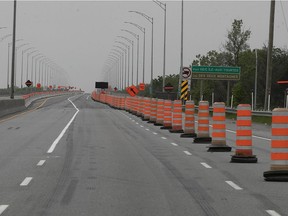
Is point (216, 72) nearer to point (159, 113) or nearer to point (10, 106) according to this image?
point (10, 106)

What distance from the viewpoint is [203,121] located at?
20.6m

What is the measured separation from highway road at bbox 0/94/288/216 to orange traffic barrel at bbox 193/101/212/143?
160 cm

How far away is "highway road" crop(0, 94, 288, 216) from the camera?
A: 29.3 feet

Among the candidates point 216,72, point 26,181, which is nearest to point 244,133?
point 26,181

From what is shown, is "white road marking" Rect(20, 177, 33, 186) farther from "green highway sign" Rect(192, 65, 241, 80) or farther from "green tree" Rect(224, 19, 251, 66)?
"green tree" Rect(224, 19, 251, 66)

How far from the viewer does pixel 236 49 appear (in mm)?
102562

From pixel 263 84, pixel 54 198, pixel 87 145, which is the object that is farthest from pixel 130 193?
pixel 263 84

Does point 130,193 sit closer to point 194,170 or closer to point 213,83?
point 194,170

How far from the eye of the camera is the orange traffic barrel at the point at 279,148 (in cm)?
1183

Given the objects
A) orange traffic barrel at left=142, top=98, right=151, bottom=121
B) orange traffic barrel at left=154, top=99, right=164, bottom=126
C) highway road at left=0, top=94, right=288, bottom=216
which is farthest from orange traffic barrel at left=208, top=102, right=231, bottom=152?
orange traffic barrel at left=142, top=98, right=151, bottom=121

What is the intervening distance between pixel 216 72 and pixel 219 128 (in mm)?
35772

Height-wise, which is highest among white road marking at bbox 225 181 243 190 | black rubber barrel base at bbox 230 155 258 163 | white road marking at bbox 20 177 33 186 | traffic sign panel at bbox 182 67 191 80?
traffic sign panel at bbox 182 67 191 80

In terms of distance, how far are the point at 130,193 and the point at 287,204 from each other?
2.46 metres

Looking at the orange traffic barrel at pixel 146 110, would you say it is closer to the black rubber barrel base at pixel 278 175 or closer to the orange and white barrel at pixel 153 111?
the orange and white barrel at pixel 153 111
